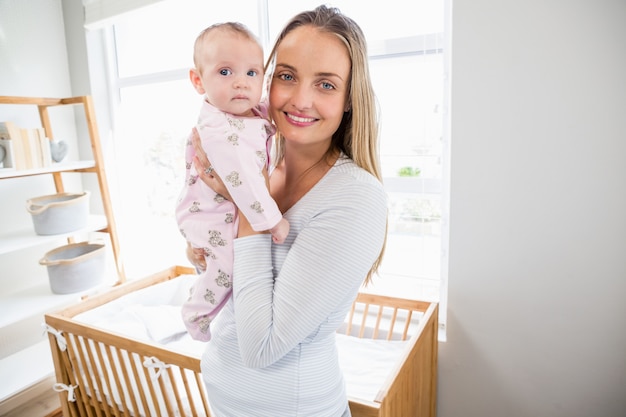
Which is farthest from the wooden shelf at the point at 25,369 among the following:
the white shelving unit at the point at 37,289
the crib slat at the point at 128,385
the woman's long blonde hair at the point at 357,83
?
the woman's long blonde hair at the point at 357,83

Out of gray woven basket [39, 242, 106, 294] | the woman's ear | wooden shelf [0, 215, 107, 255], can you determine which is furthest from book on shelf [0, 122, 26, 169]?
the woman's ear

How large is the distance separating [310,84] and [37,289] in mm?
2268

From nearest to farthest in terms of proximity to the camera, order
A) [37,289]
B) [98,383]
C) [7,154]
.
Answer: [98,383]
[7,154]
[37,289]

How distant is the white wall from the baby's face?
0.91 m

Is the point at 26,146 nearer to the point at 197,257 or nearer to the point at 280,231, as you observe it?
the point at 197,257

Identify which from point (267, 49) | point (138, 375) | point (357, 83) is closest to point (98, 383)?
point (138, 375)

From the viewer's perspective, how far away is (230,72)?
0.90 m

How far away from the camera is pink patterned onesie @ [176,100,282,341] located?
2.69ft

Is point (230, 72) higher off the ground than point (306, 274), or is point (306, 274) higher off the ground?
point (230, 72)

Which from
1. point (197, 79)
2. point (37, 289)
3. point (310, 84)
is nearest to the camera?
point (310, 84)

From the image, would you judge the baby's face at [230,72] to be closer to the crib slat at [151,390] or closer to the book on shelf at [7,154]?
the crib slat at [151,390]

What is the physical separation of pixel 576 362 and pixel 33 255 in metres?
2.88

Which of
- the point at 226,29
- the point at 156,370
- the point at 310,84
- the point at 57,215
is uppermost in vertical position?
the point at 226,29

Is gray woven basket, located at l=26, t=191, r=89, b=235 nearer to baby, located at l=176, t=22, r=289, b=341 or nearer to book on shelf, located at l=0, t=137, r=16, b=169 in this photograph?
book on shelf, located at l=0, t=137, r=16, b=169
